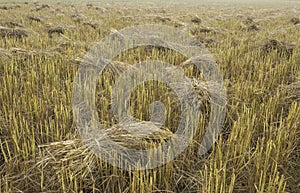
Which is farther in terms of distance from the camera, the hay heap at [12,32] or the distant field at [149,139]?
the hay heap at [12,32]

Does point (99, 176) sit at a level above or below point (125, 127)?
below

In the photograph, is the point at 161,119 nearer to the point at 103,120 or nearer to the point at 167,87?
the point at 103,120

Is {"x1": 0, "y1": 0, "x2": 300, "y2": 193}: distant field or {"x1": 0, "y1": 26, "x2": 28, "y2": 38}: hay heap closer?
{"x1": 0, "y1": 0, "x2": 300, "y2": 193}: distant field

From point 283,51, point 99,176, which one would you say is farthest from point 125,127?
point 283,51

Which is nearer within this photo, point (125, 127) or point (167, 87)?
point (125, 127)

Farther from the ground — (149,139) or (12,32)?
(12,32)

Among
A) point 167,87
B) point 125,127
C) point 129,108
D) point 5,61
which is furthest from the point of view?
point 5,61

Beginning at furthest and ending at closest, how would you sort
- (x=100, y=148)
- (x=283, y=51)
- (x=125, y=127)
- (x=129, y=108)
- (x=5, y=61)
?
(x=283, y=51)
(x=5, y=61)
(x=129, y=108)
(x=125, y=127)
(x=100, y=148)

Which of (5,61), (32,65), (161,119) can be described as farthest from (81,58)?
(161,119)

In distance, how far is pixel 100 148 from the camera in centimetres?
174

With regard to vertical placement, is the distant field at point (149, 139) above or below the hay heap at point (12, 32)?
below

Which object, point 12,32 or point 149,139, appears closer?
point 149,139

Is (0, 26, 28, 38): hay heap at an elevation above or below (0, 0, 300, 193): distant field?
above

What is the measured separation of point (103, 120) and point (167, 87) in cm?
89
